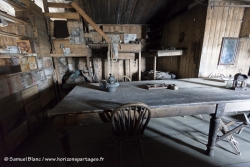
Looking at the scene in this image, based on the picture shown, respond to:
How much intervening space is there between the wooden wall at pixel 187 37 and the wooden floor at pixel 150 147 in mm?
1683

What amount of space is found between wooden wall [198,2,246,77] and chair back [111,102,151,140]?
2.65 metres

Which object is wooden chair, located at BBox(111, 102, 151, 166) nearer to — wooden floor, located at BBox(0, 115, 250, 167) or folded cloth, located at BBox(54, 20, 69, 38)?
wooden floor, located at BBox(0, 115, 250, 167)

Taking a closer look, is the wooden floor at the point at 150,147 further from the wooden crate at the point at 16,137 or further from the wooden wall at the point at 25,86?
the wooden wall at the point at 25,86

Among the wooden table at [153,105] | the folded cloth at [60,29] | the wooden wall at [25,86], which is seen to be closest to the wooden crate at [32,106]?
the wooden wall at [25,86]

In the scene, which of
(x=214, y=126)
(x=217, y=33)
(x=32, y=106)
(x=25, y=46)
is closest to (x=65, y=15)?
(x=25, y=46)

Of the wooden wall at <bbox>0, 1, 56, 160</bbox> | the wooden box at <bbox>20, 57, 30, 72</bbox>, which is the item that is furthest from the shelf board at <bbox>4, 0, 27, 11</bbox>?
the wooden box at <bbox>20, 57, 30, 72</bbox>

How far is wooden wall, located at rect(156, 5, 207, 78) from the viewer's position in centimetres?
302

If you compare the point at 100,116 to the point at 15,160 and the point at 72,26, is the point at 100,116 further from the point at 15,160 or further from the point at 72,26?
the point at 72,26

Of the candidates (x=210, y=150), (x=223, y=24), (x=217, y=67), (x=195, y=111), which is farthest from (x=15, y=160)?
(x=223, y=24)

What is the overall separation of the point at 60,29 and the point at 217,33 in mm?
3855

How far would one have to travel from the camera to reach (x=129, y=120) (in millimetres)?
1204

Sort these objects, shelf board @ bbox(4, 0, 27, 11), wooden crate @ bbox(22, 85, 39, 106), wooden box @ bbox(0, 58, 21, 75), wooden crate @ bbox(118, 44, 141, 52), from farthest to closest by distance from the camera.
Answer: wooden crate @ bbox(118, 44, 141, 52) < wooden crate @ bbox(22, 85, 39, 106) < shelf board @ bbox(4, 0, 27, 11) < wooden box @ bbox(0, 58, 21, 75)

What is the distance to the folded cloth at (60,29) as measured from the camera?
112 inches

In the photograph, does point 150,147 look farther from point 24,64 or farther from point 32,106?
point 24,64
